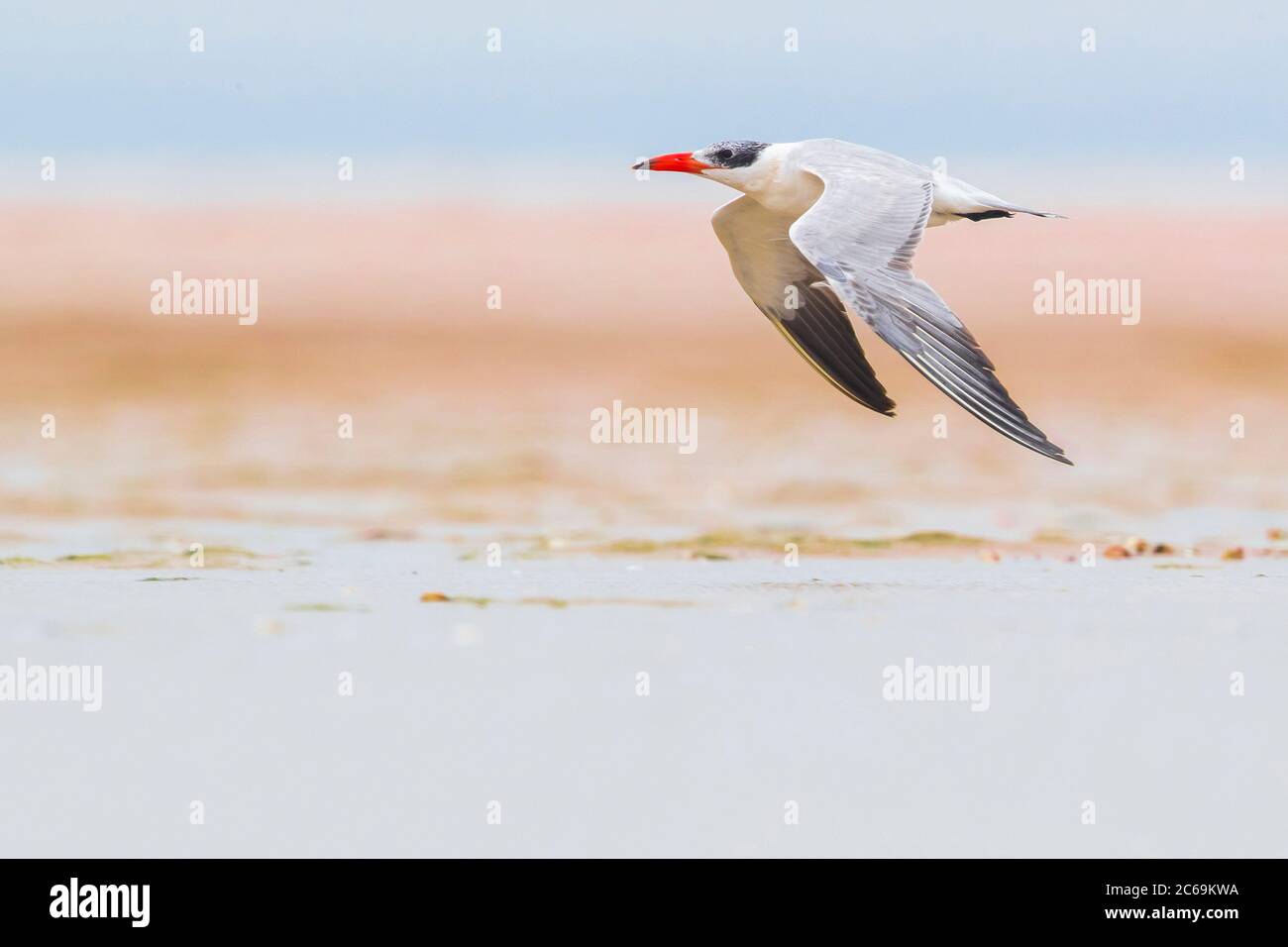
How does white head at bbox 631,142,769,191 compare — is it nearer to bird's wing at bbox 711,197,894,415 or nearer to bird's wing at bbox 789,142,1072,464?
bird's wing at bbox 711,197,894,415

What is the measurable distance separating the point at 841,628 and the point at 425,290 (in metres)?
15.8

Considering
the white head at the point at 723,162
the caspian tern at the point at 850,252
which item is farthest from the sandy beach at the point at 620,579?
the white head at the point at 723,162

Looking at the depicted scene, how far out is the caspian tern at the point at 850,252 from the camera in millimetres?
8258

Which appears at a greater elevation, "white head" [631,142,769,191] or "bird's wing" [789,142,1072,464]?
"white head" [631,142,769,191]

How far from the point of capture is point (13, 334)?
69.2 ft

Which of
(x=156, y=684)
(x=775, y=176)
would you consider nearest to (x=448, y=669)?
(x=156, y=684)

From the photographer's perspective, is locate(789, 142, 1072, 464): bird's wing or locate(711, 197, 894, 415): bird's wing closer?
locate(789, 142, 1072, 464): bird's wing

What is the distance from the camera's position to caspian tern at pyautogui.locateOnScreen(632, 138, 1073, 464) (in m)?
8.26

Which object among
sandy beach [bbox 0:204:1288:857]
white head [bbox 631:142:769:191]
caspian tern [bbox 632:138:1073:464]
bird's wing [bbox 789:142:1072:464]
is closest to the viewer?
sandy beach [bbox 0:204:1288:857]

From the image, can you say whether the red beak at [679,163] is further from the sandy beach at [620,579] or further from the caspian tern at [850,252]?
the sandy beach at [620,579]

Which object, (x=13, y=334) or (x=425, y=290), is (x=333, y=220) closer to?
(x=425, y=290)

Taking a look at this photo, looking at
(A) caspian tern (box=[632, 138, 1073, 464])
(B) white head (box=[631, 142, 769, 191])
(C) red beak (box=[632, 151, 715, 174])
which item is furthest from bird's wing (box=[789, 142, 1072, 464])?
(C) red beak (box=[632, 151, 715, 174])

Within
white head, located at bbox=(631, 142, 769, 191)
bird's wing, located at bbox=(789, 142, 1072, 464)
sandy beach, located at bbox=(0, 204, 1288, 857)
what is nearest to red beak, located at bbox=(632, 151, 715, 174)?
white head, located at bbox=(631, 142, 769, 191)

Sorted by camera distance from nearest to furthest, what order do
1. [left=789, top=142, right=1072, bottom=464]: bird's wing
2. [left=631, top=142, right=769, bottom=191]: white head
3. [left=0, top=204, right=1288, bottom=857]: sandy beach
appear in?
[left=0, top=204, right=1288, bottom=857]: sandy beach < [left=789, top=142, right=1072, bottom=464]: bird's wing < [left=631, top=142, right=769, bottom=191]: white head
